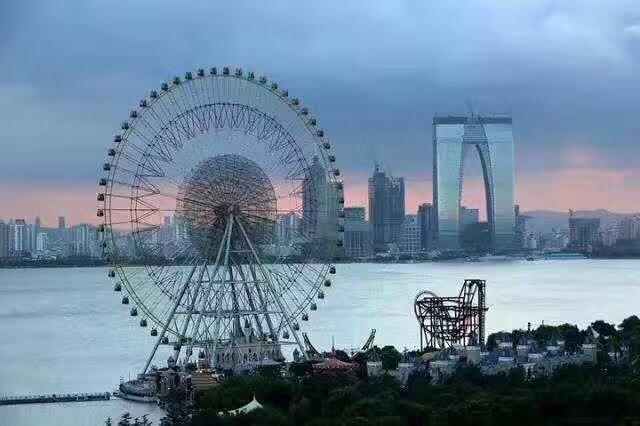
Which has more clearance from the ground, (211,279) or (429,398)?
(211,279)

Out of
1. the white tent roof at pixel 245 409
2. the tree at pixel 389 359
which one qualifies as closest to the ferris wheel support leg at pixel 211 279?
the tree at pixel 389 359

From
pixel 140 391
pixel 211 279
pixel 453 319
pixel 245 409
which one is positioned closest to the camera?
pixel 245 409

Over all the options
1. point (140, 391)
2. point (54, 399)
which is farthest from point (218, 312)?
point (54, 399)

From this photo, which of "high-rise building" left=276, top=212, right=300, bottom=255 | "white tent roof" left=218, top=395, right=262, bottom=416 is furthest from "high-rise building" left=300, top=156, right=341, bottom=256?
"white tent roof" left=218, top=395, right=262, bottom=416

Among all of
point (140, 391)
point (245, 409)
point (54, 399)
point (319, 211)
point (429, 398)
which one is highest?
point (319, 211)

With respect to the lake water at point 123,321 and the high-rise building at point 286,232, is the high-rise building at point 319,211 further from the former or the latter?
the lake water at point 123,321

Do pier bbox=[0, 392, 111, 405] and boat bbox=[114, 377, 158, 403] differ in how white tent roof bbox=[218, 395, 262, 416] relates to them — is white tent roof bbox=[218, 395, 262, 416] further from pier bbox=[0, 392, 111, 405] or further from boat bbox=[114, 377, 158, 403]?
pier bbox=[0, 392, 111, 405]

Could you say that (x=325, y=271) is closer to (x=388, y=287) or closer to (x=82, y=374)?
(x=82, y=374)

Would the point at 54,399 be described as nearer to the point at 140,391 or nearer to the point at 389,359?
the point at 140,391
